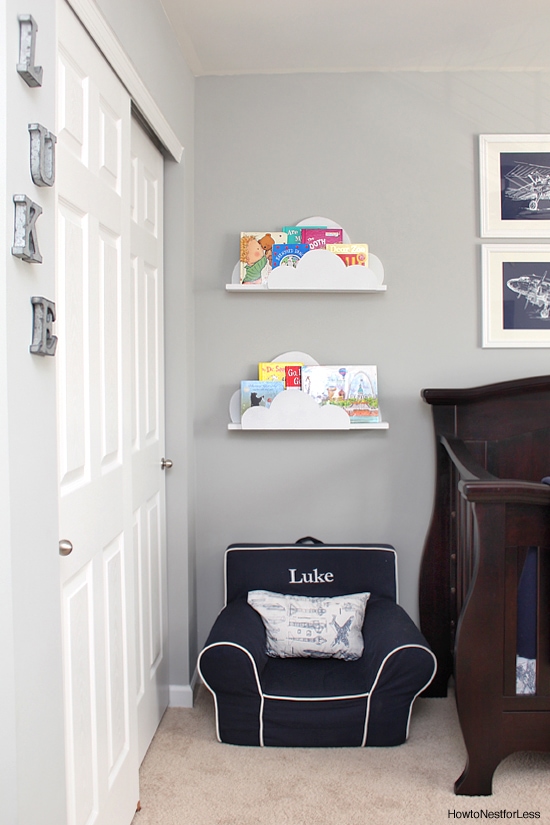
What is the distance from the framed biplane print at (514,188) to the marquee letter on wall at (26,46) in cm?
194

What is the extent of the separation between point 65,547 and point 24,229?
2.06ft

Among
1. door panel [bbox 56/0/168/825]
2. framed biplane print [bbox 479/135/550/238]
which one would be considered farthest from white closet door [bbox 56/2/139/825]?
framed biplane print [bbox 479/135/550/238]

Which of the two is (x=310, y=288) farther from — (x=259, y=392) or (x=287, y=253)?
(x=259, y=392)

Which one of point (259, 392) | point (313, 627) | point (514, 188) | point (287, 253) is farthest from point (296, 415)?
point (514, 188)

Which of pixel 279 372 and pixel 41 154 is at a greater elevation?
pixel 41 154

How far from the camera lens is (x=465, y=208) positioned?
262cm

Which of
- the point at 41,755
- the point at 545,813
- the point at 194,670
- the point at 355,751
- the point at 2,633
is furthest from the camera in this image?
the point at 194,670

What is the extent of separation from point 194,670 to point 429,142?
2.24m

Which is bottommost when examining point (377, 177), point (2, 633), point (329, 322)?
point (2, 633)

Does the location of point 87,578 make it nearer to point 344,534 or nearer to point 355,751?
point 355,751

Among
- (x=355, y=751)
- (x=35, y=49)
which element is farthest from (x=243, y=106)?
(x=355, y=751)

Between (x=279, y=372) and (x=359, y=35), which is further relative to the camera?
(x=279, y=372)

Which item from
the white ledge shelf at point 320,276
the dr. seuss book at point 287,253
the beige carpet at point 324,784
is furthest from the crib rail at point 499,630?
the dr. seuss book at point 287,253

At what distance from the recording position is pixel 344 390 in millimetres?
2576
